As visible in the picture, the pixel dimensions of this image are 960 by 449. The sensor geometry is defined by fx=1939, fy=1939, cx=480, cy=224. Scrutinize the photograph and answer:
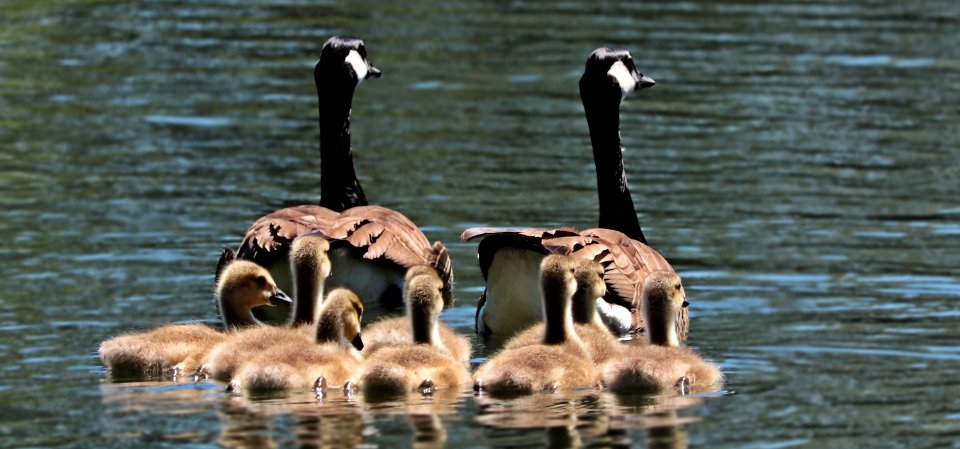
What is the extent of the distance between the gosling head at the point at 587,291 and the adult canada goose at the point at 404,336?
2.59 feet

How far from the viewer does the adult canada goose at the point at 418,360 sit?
11.2 metres

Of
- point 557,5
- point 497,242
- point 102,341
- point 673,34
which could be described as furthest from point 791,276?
point 557,5

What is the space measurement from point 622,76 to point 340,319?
515 cm

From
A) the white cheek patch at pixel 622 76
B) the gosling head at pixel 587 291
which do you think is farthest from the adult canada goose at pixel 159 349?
the white cheek patch at pixel 622 76

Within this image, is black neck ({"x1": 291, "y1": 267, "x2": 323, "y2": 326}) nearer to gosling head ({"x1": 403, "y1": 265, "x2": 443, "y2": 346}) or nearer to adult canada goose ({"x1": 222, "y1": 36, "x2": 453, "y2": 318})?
gosling head ({"x1": 403, "y1": 265, "x2": 443, "y2": 346})

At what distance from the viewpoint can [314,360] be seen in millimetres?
11414

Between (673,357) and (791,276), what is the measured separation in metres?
4.31

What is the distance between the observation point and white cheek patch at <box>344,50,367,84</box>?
1712cm

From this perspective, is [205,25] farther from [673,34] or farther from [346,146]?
[346,146]

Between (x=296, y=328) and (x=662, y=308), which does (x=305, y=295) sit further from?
(x=662, y=308)

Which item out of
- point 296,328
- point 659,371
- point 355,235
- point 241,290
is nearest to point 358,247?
point 355,235

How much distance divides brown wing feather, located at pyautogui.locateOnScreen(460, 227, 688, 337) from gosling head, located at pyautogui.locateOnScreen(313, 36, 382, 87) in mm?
3651

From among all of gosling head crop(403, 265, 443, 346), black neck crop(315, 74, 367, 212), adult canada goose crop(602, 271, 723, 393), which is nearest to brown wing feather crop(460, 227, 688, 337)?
gosling head crop(403, 265, 443, 346)

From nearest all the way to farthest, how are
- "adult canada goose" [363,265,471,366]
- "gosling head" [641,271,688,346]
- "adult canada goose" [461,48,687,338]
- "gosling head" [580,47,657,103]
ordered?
"gosling head" [641,271,688,346] < "adult canada goose" [363,265,471,366] < "adult canada goose" [461,48,687,338] < "gosling head" [580,47,657,103]
